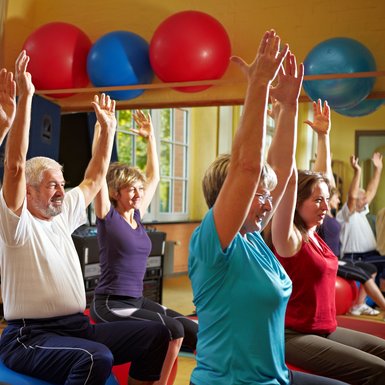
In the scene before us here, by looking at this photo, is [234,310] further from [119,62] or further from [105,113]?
[119,62]

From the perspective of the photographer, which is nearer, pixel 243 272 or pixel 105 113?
pixel 243 272

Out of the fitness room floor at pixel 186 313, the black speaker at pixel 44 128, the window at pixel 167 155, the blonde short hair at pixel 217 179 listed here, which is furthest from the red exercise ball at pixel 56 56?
the blonde short hair at pixel 217 179

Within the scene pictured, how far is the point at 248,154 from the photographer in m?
1.42

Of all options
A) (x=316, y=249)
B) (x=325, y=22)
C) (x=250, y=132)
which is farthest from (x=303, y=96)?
(x=250, y=132)

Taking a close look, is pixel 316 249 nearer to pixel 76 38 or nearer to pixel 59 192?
pixel 59 192

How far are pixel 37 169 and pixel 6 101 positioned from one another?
35 cm

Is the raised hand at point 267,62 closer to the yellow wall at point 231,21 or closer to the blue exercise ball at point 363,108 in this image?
the yellow wall at point 231,21

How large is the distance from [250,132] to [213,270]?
0.35 m

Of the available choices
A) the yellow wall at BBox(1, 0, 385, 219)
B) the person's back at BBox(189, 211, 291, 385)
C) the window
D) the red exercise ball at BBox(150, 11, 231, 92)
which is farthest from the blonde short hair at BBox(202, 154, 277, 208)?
the window

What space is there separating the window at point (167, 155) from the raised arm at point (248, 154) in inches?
221

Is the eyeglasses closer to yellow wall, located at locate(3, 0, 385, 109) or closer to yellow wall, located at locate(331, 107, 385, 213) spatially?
yellow wall, located at locate(3, 0, 385, 109)

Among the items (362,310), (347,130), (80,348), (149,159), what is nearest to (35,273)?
(80,348)

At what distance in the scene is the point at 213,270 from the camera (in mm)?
1467

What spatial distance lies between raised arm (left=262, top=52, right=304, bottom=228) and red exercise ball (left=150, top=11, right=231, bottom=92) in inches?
89.9
